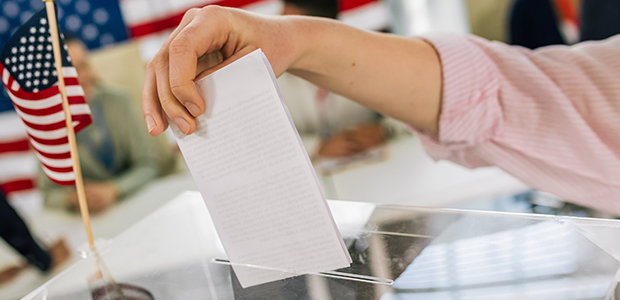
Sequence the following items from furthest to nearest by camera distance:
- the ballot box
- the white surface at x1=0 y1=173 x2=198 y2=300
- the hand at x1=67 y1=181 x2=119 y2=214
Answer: the hand at x1=67 y1=181 x2=119 y2=214 < the white surface at x1=0 y1=173 x2=198 y2=300 < the ballot box

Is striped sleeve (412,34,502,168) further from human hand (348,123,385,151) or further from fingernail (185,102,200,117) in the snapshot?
human hand (348,123,385,151)

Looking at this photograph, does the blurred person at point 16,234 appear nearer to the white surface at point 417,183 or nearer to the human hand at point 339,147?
the white surface at point 417,183

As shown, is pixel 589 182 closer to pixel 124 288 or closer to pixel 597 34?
pixel 597 34

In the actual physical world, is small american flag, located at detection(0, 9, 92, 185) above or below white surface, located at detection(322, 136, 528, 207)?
above

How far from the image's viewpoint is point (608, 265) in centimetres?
44

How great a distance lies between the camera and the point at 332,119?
3055mm

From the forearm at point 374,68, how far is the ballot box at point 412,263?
7.1 inches

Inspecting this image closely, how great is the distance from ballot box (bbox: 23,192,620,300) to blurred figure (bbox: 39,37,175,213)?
2.09 m

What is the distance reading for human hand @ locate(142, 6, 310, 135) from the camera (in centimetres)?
46

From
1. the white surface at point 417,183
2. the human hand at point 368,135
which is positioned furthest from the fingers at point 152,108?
the human hand at point 368,135

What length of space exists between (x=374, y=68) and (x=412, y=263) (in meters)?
0.31

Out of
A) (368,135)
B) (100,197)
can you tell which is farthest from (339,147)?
(100,197)

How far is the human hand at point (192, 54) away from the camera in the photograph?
46 centimetres

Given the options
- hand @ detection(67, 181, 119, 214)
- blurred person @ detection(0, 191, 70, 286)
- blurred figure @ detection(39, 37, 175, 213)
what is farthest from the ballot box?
blurred figure @ detection(39, 37, 175, 213)
